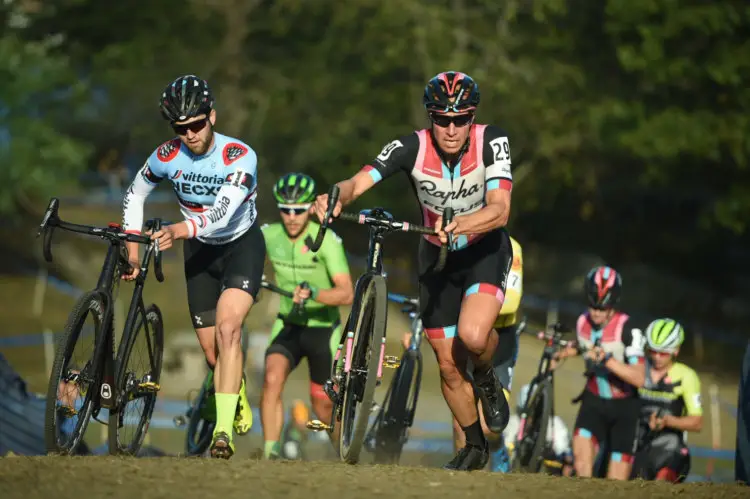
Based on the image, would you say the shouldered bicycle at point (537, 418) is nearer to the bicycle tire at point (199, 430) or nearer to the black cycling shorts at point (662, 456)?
the black cycling shorts at point (662, 456)

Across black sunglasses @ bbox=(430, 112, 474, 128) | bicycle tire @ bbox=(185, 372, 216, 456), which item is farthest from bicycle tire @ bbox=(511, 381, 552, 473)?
black sunglasses @ bbox=(430, 112, 474, 128)

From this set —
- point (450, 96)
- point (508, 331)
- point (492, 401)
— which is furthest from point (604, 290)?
point (450, 96)

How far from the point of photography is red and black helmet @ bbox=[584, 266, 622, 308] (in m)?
14.0

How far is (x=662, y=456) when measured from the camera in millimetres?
13516

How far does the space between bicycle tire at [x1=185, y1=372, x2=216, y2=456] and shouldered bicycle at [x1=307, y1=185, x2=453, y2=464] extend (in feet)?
7.78

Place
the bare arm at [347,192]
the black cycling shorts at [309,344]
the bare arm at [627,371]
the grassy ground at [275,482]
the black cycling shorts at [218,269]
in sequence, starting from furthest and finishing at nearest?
the bare arm at [627,371] → the black cycling shorts at [309,344] → the black cycling shorts at [218,269] → the bare arm at [347,192] → the grassy ground at [275,482]

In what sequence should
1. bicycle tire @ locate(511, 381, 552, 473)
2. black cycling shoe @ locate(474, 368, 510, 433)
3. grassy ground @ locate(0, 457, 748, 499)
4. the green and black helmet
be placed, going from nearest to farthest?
grassy ground @ locate(0, 457, 748, 499), black cycling shoe @ locate(474, 368, 510, 433), the green and black helmet, bicycle tire @ locate(511, 381, 552, 473)

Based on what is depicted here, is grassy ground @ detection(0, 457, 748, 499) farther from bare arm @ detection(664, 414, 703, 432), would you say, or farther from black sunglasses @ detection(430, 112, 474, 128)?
bare arm @ detection(664, 414, 703, 432)

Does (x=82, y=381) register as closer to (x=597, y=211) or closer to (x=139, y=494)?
(x=139, y=494)

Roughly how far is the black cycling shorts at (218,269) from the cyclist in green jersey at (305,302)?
1.68 metres

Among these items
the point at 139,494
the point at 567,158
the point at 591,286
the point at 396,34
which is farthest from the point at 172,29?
the point at 139,494

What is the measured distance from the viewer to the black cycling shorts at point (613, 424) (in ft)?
45.2

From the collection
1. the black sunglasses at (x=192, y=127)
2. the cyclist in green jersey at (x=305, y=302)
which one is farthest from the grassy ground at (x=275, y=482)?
the cyclist in green jersey at (x=305, y=302)

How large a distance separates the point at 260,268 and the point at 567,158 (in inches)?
814
